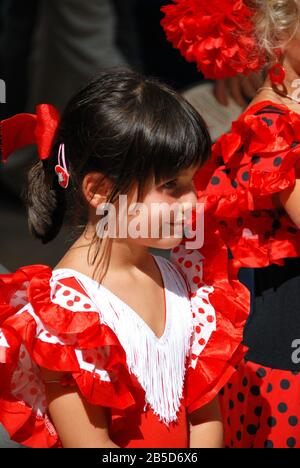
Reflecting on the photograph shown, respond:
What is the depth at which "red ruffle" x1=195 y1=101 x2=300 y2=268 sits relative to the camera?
1.63 m

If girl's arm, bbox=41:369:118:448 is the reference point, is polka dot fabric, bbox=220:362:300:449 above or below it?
below

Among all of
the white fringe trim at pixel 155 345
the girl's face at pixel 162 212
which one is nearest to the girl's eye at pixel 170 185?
the girl's face at pixel 162 212

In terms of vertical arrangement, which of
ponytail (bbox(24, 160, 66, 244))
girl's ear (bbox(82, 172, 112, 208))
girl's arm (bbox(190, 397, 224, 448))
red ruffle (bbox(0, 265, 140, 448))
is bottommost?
girl's arm (bbox(190, 397, 224, 448))

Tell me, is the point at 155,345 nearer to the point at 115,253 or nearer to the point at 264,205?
the point at 115,253

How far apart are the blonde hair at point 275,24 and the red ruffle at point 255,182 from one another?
178 millimetres

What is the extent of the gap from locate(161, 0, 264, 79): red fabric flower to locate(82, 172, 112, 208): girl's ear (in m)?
0.54

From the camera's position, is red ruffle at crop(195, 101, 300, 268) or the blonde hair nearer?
red ruffle at crop(195, 101, 300, 268)

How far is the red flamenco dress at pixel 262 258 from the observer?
64.8 inches

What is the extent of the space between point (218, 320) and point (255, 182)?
12.3 inches

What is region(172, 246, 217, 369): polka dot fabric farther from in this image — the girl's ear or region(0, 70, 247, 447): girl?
the girl's ear

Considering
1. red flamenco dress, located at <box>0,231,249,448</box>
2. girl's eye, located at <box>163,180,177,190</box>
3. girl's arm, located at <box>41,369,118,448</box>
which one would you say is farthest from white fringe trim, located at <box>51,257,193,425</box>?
girl's eye, located at <box>163,180,177,190</box>

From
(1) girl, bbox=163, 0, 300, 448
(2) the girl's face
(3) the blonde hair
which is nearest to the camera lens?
(2) the girl's face

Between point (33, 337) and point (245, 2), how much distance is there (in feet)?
3.29
